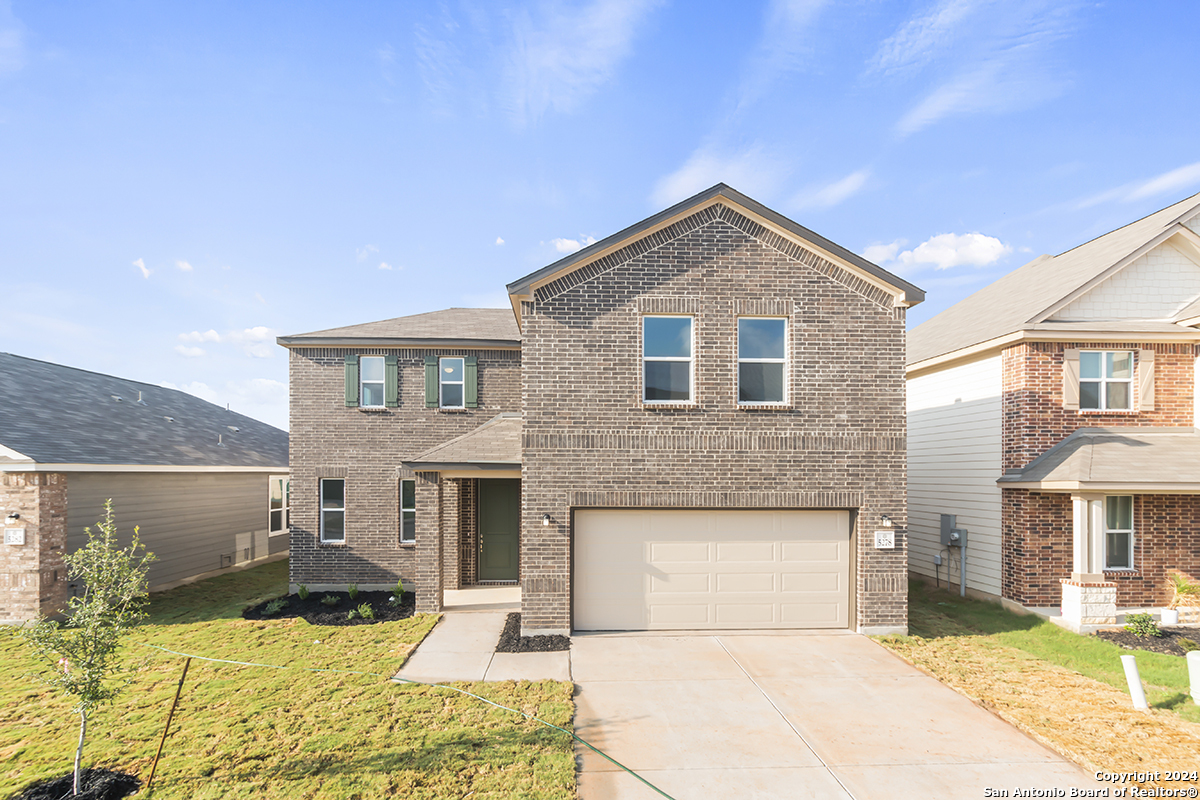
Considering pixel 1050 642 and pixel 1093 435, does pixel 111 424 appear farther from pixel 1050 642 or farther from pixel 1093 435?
Answer: pixel 1093 435

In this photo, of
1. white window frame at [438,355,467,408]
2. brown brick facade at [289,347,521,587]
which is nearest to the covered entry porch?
white window frame at [438,355,467,408]

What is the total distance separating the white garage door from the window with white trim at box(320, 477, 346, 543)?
6904 mm

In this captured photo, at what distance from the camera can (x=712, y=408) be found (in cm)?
1020

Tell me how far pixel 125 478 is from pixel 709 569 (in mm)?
13204

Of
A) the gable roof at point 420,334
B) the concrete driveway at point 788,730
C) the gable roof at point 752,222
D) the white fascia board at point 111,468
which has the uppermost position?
the gable roof at point 752,222

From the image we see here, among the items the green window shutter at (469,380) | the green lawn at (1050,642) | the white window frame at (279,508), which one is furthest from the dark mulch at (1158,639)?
the white window frame at (279,508)

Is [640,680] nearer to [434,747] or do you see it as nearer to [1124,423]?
[434,747]

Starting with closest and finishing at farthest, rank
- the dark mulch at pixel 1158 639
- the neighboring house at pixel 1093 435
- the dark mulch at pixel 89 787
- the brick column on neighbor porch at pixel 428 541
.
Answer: the dark mulch at pixel 89 787 < the dark mulch at pixel 1158 639 < the neighboring house at pixel 1093 435 < the brick column on neighbor porch at pixel 428 541

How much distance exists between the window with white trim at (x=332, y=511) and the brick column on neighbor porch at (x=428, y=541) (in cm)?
350

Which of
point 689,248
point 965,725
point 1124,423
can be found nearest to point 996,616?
point 1124,423

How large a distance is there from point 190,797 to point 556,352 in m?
7.17

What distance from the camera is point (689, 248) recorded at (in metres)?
10.4

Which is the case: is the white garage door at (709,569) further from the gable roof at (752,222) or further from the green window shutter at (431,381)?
the green window shutter at (431,381)

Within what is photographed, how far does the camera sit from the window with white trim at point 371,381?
46.4 feet
